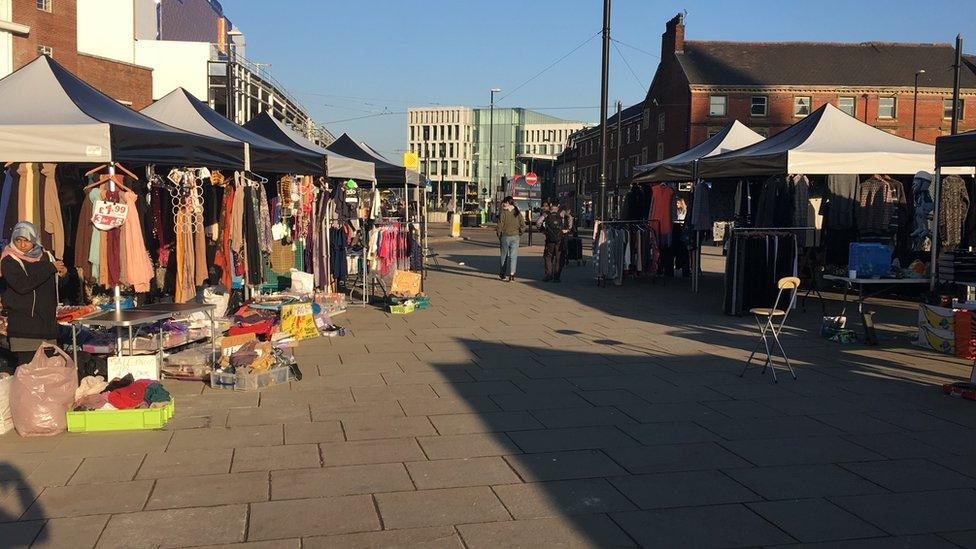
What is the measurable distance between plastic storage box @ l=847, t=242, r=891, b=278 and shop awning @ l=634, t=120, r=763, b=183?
13.8 ft

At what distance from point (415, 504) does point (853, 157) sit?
10.2 meters

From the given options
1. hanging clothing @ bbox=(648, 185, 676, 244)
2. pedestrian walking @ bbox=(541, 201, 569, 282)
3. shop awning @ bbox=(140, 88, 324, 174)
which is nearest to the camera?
shop awning @ bbox=(140, 88, 324, 174)

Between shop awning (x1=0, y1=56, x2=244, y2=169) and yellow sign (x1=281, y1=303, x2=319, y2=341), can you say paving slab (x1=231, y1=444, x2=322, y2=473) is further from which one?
yellow sign (x1=281, y1=303, x2=319, y2=341)

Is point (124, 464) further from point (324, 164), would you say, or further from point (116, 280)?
point (324, 164)

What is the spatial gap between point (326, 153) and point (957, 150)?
29.2 ft

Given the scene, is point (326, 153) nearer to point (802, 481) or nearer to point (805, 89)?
point (802, 481)

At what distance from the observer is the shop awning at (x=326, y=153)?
12.0m

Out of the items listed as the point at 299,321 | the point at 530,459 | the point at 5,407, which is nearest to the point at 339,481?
the point at 530,459

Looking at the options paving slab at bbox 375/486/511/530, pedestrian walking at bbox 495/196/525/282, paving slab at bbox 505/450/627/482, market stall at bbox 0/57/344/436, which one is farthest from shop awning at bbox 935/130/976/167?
pedestrian walking at bbox 495/196/525/282

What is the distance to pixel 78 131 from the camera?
6934mm

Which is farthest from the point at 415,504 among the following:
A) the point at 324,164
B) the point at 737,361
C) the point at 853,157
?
the point at 853,157

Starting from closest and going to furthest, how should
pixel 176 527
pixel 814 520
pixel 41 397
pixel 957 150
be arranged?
pixel 176 527 → pixel 814 520 → pixel 41 397 → pixel 957 150

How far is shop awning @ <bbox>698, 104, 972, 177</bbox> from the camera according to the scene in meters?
12.1

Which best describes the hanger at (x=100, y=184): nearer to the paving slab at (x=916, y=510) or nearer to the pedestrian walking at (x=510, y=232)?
the paving slab at (x=916, y=510)
